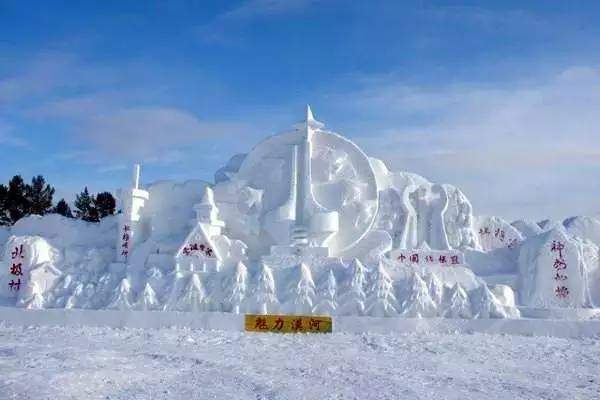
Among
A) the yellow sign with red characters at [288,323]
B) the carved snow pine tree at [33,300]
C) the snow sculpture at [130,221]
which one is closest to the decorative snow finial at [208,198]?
the snow sculpture at [130,221]

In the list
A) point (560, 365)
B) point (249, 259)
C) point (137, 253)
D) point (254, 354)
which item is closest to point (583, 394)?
point (560, 365)

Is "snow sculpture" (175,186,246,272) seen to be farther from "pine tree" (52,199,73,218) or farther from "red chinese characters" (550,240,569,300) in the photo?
"pine tree" (52,199,73,218)

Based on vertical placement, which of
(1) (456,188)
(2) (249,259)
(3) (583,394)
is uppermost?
(1) (456,188)

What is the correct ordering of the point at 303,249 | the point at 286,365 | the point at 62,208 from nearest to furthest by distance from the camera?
1. the point at 286,365
2. the point at 303,249
3. the point at 62,208

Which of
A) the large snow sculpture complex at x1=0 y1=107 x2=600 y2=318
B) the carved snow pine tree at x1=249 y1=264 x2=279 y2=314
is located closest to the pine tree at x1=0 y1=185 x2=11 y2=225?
the large snow sculpture complex at x1=0 y1=107 x2=600 y2=318

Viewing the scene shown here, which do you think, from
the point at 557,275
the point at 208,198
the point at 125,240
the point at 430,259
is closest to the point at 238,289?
the point at 208,198

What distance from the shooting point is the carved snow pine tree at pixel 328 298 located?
12742 mm

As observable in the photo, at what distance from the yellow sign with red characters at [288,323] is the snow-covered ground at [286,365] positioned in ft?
1.41

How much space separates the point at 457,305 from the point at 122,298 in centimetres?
662

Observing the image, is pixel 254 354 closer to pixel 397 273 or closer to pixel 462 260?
pixel 397 273

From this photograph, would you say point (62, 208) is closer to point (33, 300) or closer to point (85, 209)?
point (85, 209)

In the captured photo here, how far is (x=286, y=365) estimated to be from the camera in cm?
958

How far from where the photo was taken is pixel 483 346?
36.5 feet

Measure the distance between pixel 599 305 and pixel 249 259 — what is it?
25.5 feet
